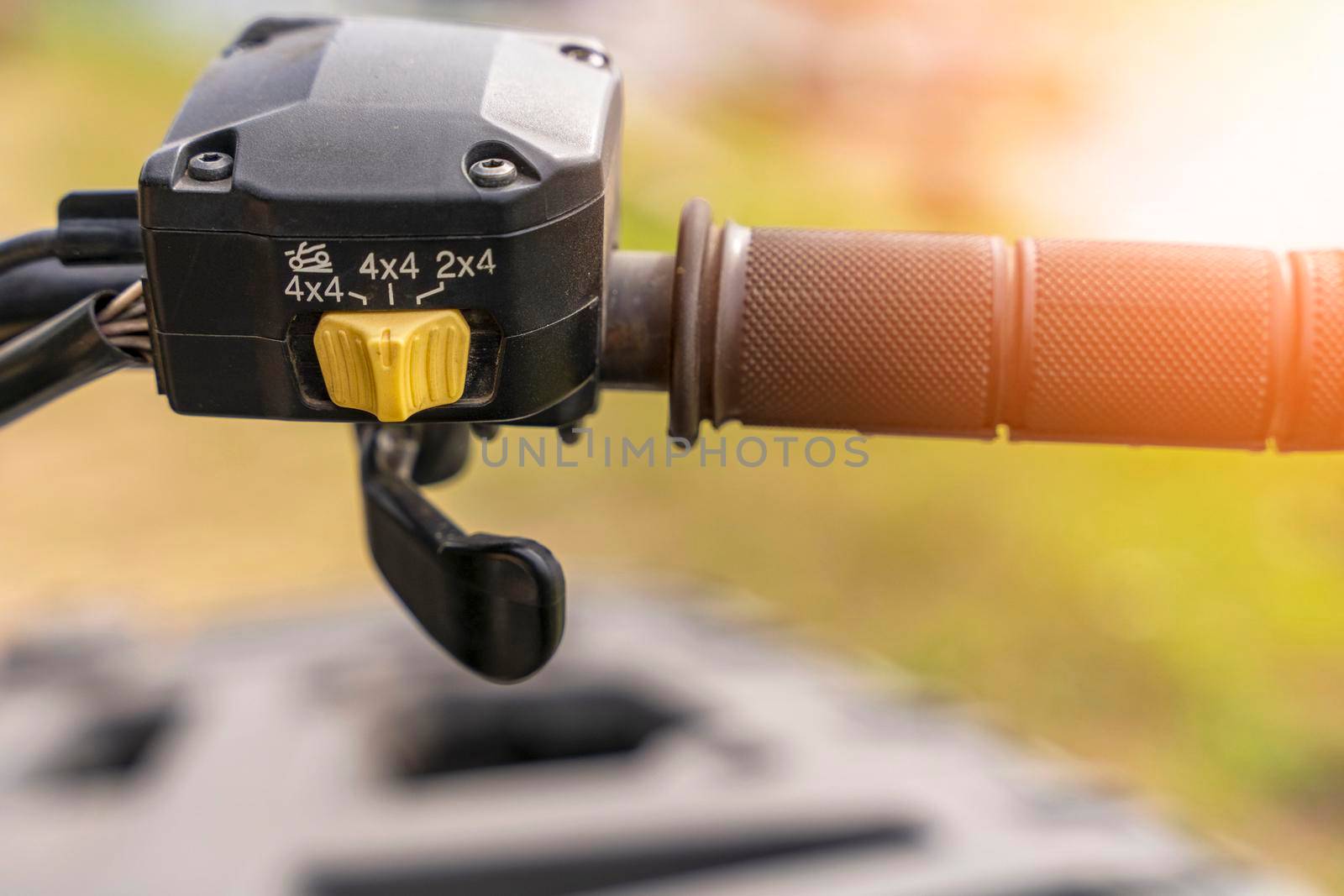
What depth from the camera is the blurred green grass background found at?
3705 millimetres

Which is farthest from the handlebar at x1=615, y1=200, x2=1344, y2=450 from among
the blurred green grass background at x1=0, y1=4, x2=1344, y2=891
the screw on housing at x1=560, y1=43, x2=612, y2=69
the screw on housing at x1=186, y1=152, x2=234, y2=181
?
the blurred green grass background at x1=0, y1=4, x2=1344, y2=891

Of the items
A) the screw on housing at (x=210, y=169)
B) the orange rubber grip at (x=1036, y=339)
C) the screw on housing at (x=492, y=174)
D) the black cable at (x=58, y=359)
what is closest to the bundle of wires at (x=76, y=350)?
the black cable at (x=58, y=359)

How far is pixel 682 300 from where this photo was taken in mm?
782

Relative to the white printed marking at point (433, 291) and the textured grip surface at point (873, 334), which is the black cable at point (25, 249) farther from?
the textured grip surface at point (873, 334)

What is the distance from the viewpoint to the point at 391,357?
0.68 m

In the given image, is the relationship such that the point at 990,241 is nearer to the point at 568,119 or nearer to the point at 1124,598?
the point at 568,119

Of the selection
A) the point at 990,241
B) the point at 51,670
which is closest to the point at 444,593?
the point at 990,241

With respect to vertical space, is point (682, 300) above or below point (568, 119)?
below

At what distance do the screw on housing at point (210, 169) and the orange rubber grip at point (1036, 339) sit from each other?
0.98 feet

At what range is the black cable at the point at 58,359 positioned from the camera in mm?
770

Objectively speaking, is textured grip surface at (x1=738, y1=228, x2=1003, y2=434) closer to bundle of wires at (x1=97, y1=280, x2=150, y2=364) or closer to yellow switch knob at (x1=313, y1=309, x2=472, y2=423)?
yellow switch knob at (x1=313, y1=309, x2=472, y2=423)

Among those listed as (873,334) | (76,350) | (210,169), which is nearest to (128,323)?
(76,350)

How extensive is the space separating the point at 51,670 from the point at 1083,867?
1536 mm

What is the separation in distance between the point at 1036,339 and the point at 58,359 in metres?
0.61
